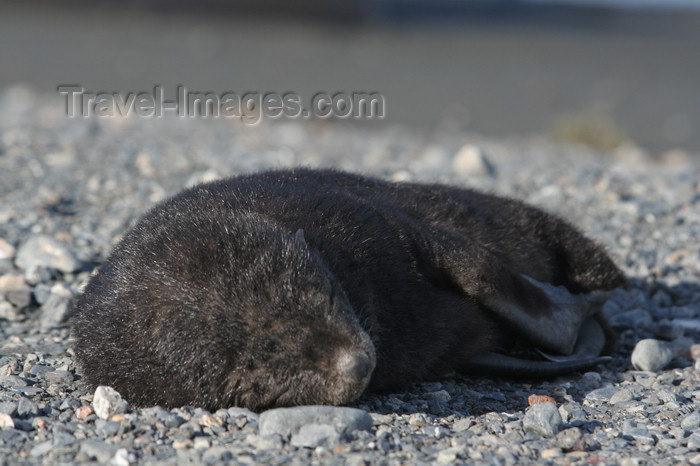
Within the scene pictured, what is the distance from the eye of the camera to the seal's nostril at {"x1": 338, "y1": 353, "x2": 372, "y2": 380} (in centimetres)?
345

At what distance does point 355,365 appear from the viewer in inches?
136

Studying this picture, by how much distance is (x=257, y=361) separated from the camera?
357 cm

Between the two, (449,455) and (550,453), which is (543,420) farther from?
(449,455)

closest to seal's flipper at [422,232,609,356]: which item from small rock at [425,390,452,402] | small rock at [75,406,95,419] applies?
small rock at [425,390,452,402]

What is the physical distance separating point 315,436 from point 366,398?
65 cm

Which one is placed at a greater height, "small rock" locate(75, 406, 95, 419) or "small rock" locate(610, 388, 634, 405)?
"small rock" locate(75, 406, 95, 419)

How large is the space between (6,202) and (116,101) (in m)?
7.77

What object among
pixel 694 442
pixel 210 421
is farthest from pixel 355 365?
pixel 694 442

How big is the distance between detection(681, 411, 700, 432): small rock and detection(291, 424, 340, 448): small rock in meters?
1.68

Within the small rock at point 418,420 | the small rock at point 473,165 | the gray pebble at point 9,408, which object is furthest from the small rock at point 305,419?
the small rock at point 473,165

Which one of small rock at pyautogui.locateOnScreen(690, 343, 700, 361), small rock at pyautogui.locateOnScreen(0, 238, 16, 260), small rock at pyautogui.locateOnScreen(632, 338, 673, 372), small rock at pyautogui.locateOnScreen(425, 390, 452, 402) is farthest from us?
small rock at pyautogui.locateOnScreen(0, 238, 16, 260)

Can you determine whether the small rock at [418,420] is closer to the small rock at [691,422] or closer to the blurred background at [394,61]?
the small rock at [691,422]

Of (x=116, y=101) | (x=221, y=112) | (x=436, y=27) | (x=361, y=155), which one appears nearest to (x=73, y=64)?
(x=116, y=101)

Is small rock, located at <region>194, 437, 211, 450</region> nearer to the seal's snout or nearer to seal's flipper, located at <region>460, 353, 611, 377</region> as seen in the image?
the seal's snout
